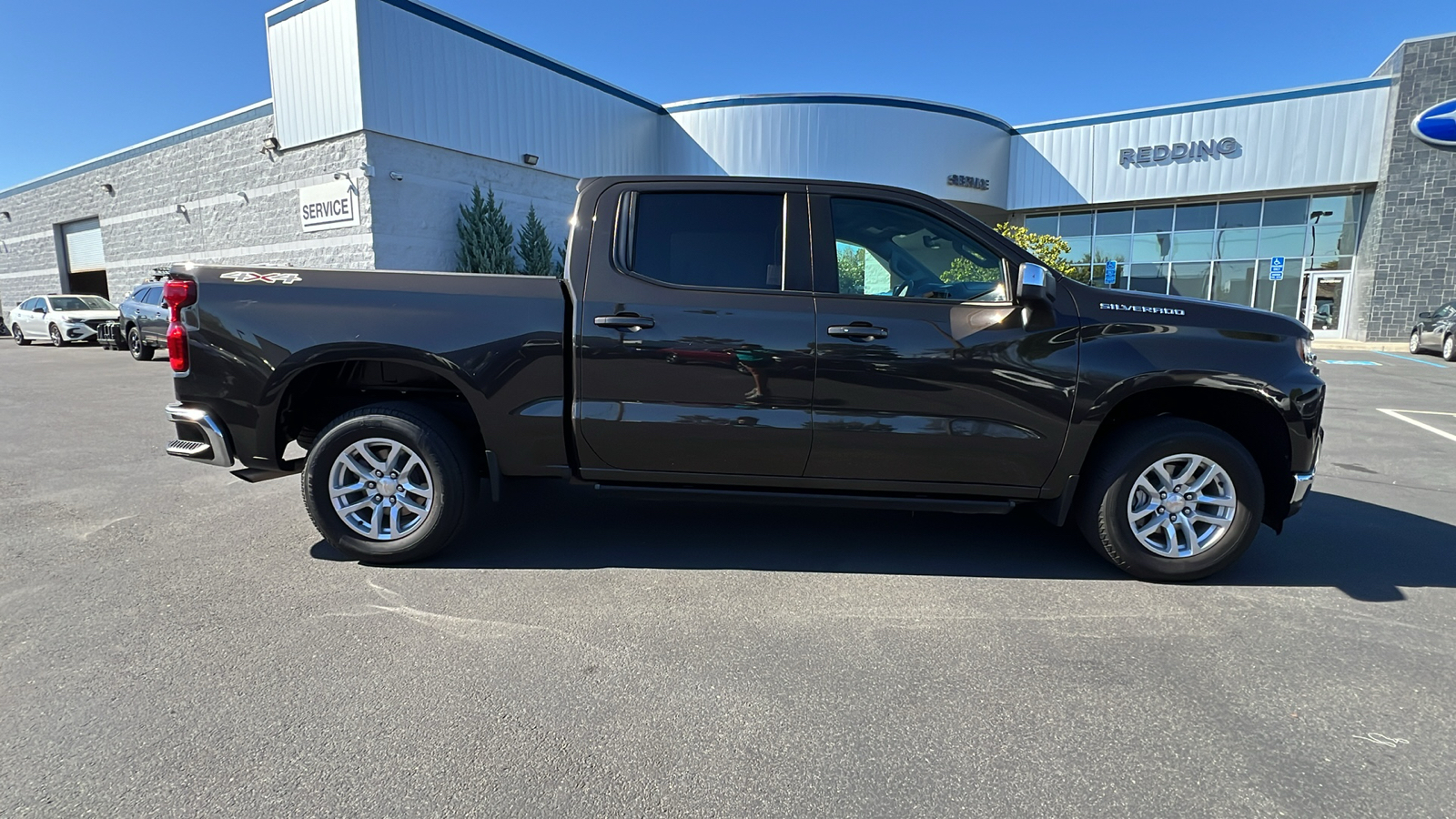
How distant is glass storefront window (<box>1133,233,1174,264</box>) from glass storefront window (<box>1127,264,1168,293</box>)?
231 millimetres

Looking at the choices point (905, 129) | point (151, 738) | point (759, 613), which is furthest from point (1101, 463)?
point (905, 129)

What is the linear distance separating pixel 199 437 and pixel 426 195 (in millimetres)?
15276

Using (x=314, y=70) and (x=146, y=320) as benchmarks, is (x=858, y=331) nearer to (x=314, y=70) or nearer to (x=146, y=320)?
(x=146, y=320)

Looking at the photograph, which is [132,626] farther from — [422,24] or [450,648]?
[422,24]

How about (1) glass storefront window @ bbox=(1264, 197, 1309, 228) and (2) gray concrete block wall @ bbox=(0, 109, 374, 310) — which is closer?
(2) gray concrete block wall @ bbox=(0, 109, 374, 310)

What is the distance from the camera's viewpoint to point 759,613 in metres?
3.25

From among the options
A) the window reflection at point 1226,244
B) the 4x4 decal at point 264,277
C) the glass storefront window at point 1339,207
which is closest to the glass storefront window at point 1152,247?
the window reflection at point 1226,244

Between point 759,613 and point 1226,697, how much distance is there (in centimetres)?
183

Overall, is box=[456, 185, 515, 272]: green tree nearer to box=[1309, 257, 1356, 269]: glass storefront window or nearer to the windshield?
the windshield

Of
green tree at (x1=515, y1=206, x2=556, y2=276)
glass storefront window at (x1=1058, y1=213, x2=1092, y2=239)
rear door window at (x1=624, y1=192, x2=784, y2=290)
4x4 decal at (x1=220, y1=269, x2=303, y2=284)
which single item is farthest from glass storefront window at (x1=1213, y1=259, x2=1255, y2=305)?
4x4 decal at (x1=220, y1=269, x2=303, y2=284)

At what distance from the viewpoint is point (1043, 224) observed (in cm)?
2783

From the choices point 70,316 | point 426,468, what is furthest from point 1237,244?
point 70,316

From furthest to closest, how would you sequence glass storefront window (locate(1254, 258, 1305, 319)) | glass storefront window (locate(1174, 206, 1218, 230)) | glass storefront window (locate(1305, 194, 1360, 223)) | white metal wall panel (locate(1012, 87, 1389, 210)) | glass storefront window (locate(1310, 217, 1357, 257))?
glass storefront window (locate(1174, 206, 1218, 230)), glass storefront window (locate(1254, 258, 1305, 319)), glass storefront window (locate(1310, 217, 1357, 257)), glass storefront window (locate(1305, 194, 1360, 223)), white metal wall panel (locate(1012, 87, 1389, 210))

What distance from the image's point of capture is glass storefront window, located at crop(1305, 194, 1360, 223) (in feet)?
77.5
